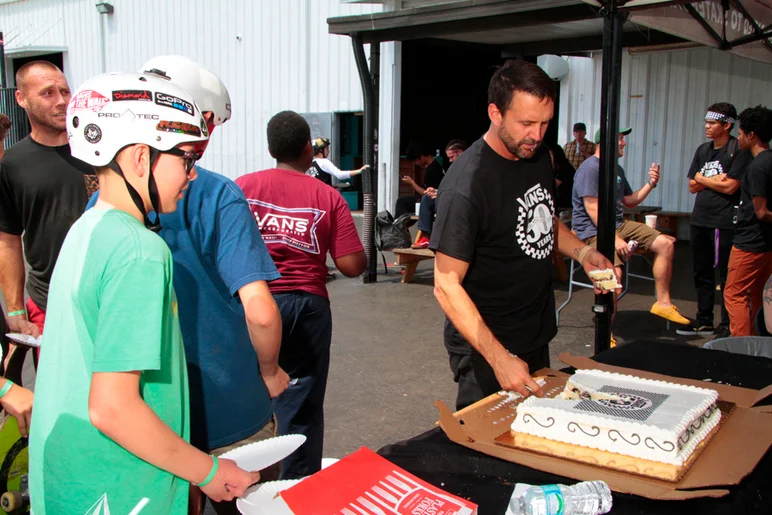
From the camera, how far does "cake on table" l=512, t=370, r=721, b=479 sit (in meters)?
1.75

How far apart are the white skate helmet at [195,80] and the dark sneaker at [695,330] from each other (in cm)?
546

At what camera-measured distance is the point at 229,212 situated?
193cm

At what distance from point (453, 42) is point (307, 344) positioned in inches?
394

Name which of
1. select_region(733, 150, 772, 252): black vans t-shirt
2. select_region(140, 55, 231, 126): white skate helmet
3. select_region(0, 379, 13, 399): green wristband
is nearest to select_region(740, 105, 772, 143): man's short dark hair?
select_region(733, 150, 772, 252): black vans t-shirt

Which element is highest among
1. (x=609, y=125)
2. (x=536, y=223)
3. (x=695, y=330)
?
(x=609, y=125)

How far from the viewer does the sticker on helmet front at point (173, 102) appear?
1449 millimetres

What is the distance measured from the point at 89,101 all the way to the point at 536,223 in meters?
1.78

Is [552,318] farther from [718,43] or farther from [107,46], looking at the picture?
[107,46]

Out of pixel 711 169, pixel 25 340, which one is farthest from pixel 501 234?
pixel 711 169

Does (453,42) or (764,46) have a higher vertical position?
(453,42)

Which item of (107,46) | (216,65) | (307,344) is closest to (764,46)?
(307,344)

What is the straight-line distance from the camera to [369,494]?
1.54 metres

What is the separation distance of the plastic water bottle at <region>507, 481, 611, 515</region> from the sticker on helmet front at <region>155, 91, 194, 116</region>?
1213 millimetres

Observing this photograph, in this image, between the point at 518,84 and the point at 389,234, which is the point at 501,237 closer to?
the point at 518,84
